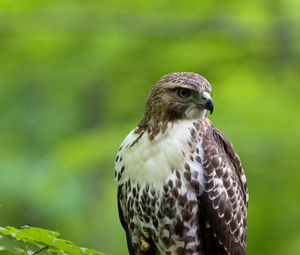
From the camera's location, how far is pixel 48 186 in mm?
12281

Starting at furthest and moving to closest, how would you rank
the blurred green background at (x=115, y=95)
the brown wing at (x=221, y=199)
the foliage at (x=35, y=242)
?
the blurred green background at (x=115, y=95), the brown wing at (x=221, y=199), the foliage at (x=35, y=242)

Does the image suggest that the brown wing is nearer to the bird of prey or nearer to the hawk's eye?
the bird of prey

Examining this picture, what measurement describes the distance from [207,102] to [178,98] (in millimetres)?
263

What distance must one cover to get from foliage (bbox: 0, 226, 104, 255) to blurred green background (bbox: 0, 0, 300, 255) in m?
A: 6.23

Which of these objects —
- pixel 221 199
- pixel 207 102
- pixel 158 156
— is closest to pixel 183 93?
pixel 207 102

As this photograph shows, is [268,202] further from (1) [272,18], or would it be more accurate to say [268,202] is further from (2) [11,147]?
(2) [11,147]

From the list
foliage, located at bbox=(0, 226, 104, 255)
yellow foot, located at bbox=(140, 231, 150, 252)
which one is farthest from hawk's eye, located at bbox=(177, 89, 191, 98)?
foliage, located at bbox=(0, 226, 104, 255)

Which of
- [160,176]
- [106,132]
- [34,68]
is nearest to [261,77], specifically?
[106,132]

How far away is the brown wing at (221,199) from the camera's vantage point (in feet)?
24.1

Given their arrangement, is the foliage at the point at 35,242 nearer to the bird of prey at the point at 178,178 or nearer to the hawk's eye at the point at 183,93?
the bird of prey at the point at 178,178

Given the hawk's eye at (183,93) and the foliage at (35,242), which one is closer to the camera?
the foliage at (35,242)

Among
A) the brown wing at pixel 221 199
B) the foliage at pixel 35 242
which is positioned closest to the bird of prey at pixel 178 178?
the brown wing at pixel 221 199

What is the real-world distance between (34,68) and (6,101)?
2.49ft

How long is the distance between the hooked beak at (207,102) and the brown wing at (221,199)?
0.87ft
